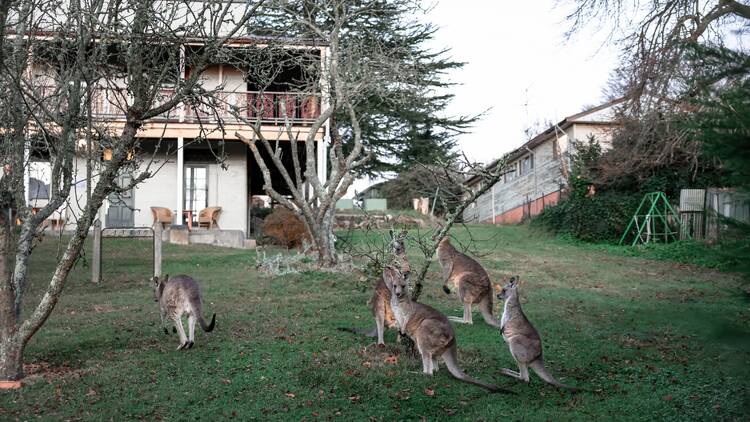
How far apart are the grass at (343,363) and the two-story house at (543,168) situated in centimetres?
1900

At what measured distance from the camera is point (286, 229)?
74.9ft

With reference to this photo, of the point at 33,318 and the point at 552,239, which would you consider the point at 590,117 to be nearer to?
the point at 552,239

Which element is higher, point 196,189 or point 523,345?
point 196,189

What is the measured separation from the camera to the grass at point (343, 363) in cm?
680

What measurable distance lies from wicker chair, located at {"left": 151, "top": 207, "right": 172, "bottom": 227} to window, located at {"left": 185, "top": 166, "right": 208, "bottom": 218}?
1223mm

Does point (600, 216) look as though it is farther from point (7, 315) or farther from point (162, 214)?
point (7, 315)

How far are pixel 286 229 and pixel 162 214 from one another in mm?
5300

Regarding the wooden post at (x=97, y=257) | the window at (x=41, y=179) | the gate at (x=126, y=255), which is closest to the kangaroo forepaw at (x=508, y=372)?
the gate at (x=126, y=255)

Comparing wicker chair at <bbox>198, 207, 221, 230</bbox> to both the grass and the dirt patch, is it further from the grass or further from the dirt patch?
the dirt patch

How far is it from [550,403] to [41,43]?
28.5 feet

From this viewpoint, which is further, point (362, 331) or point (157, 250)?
point (157, 250)

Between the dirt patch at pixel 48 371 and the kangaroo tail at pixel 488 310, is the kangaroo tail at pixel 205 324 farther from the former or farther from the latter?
the kangaroo tail at pixel 488 310

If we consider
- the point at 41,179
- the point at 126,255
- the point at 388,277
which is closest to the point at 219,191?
the point at 41,179

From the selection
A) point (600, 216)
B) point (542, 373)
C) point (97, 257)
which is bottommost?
point (542, 373)
